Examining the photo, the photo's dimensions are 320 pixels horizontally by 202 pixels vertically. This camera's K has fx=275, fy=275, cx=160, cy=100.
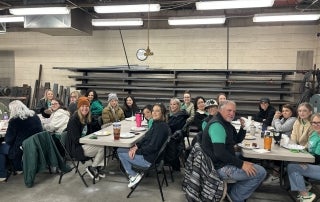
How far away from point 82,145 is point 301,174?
2768 mm

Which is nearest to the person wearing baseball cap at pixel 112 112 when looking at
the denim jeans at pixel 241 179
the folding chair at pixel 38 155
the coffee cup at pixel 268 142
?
the folding chair at pixel 38 155

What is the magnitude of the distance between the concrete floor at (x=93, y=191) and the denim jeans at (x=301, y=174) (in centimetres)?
56

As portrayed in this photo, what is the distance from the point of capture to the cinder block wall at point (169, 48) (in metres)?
7.03

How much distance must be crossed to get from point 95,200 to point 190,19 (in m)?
4.10

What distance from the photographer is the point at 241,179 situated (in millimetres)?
2953

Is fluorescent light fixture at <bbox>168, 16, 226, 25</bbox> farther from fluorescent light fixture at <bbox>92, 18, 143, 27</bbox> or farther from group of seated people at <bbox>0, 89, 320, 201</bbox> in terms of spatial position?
group of seated people at <bbox>0, 89, 320, 201</bbox>

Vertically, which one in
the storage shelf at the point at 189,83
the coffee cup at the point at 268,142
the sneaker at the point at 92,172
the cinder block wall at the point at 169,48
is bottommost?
the sneaker at the point at 92,172

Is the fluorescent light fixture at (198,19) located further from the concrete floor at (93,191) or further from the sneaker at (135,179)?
the sneaker at (135,179)

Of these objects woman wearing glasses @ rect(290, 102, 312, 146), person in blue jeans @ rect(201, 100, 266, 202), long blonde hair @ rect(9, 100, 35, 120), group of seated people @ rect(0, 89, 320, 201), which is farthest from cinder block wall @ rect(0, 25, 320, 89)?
person in blue jeans @ rect(201, 100, 266, 202)

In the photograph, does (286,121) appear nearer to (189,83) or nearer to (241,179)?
(241,179)

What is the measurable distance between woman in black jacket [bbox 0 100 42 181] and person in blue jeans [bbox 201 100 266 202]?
2472mm

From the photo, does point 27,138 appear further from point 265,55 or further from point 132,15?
point 265,55

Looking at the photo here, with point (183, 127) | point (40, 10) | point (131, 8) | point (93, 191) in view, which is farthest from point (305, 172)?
point (40, 10)

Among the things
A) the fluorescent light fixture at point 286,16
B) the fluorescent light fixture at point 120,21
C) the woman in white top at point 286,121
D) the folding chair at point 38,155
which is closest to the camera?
the folding chair at point 38,155
